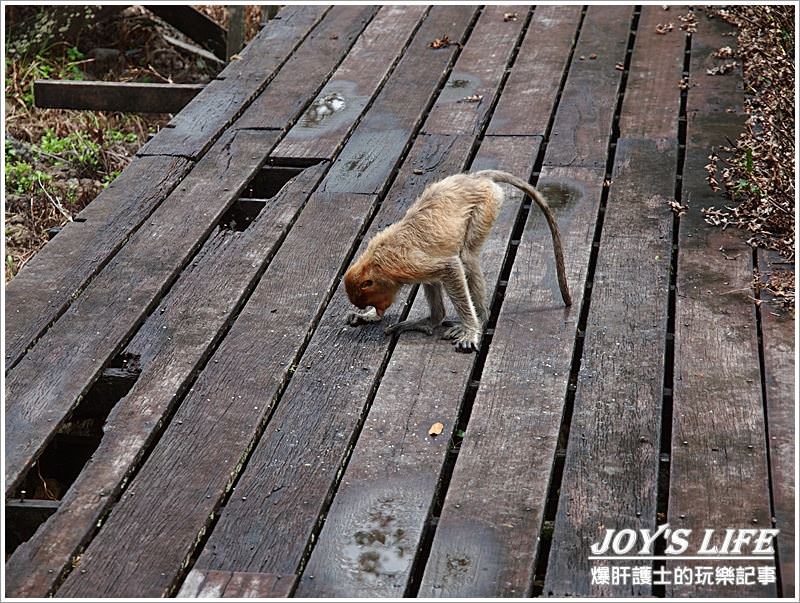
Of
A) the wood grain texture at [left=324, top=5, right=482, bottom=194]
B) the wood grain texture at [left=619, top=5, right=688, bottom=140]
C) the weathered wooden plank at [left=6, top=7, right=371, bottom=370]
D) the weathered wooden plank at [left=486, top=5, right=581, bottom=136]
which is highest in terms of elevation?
the weathered wooden plank at [left=6, top=7, right=371, bottom=370]

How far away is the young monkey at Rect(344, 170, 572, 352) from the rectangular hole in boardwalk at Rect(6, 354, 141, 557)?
3.20 feet

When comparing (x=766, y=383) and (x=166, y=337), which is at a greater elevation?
(x=166, y=337)

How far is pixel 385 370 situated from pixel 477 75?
11.1 ft

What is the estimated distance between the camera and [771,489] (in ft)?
12.4

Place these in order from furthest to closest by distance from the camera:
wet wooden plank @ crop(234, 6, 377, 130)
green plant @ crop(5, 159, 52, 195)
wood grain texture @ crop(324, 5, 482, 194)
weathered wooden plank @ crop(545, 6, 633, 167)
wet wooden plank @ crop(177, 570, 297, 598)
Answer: green plant @ crop(5, 159, 52, 195) → wet wooden plank @ crop(234, 6, 377, 130) → weathered wooden plank @ crop(545, 6, 633, 167) → wood grain texture @ crop(324, 5, 482, 194) → wet wooden plank @ crop(177, 570, 297, 598)

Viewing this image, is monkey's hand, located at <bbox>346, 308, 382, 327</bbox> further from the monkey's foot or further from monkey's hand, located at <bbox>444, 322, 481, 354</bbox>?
monkey's hand, located at <bbox>444, 322, 481, 354</bbox>

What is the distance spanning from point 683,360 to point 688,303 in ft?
1.59

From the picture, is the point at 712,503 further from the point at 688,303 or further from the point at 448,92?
the point at 448,92

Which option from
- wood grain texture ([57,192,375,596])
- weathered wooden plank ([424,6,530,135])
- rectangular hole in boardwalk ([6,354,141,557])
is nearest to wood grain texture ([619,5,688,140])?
weathered wooden plank ([424,6,530,135])

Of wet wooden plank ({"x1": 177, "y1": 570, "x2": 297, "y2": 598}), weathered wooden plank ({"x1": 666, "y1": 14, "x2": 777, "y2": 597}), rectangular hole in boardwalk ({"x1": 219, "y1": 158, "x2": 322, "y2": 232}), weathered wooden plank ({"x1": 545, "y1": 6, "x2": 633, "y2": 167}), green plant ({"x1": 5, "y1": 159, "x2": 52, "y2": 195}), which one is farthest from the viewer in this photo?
green plant ({"x1": 5, "y1": 159, "x2": 52, "y2": 195})

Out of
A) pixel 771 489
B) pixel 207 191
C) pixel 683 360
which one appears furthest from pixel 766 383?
pixel 207 191

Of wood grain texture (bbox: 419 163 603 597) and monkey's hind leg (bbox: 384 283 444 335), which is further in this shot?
monkey's hind leg (bbox: 384 283 444 335)

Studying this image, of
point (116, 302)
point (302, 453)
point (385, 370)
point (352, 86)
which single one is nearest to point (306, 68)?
point (352, 86)

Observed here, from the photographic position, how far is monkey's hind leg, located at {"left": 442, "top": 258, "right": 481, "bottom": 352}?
184 inches
